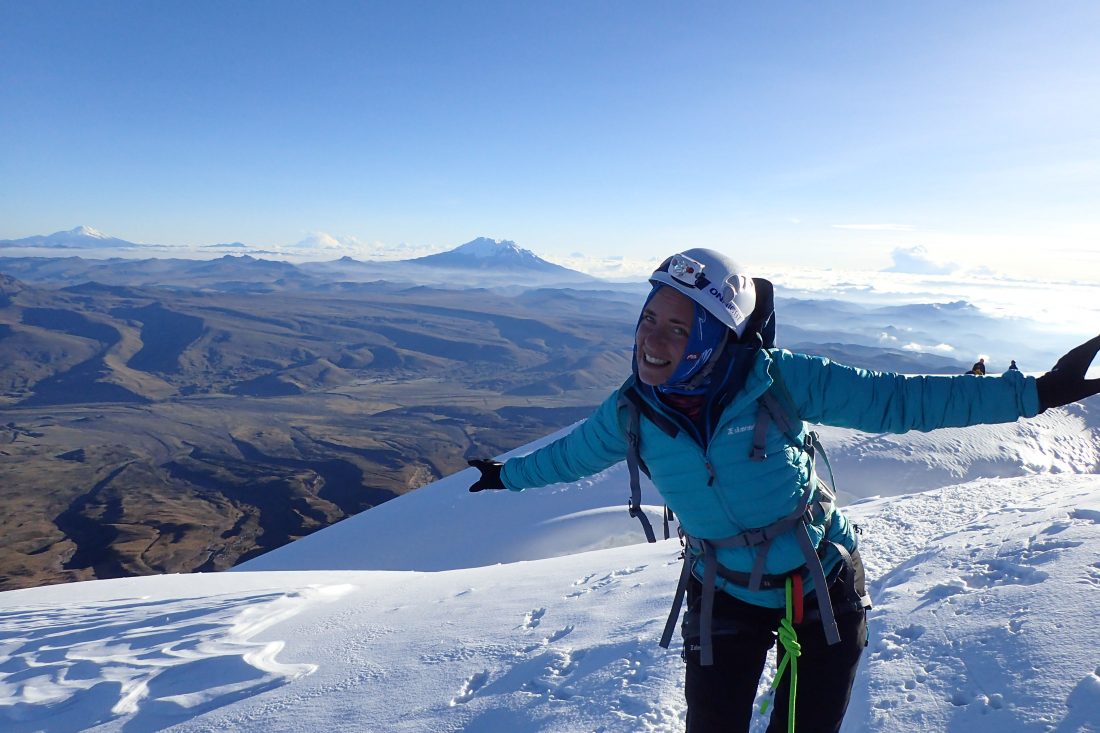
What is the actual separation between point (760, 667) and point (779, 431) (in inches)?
45.8

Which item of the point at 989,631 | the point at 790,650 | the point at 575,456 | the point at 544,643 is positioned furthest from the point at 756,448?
the point at 544,643

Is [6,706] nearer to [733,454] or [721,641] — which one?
[721,641]

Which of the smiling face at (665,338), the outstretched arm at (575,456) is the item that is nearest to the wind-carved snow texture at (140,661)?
the outstretched arm at (575,456)

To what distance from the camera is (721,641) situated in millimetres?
2832

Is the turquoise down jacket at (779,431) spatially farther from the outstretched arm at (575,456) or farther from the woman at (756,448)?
the outstretched arm at (575,456)

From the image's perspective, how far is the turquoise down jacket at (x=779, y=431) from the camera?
263cm

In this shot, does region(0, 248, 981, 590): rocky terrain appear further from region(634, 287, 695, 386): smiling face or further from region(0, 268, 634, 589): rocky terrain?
region(634, 287, 695, 386): smiling face

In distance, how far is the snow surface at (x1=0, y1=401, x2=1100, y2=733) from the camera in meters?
3.99

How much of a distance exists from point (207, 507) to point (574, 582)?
9446 centimetres

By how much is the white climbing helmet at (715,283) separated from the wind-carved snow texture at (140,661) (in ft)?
17.5

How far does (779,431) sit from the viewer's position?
2.68 meters

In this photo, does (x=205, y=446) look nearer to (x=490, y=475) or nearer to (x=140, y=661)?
(x=140, y=661)

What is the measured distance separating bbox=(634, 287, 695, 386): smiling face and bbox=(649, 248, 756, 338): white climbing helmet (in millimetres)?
63

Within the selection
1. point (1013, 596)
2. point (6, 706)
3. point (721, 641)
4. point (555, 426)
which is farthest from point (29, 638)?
point (555, 426)
